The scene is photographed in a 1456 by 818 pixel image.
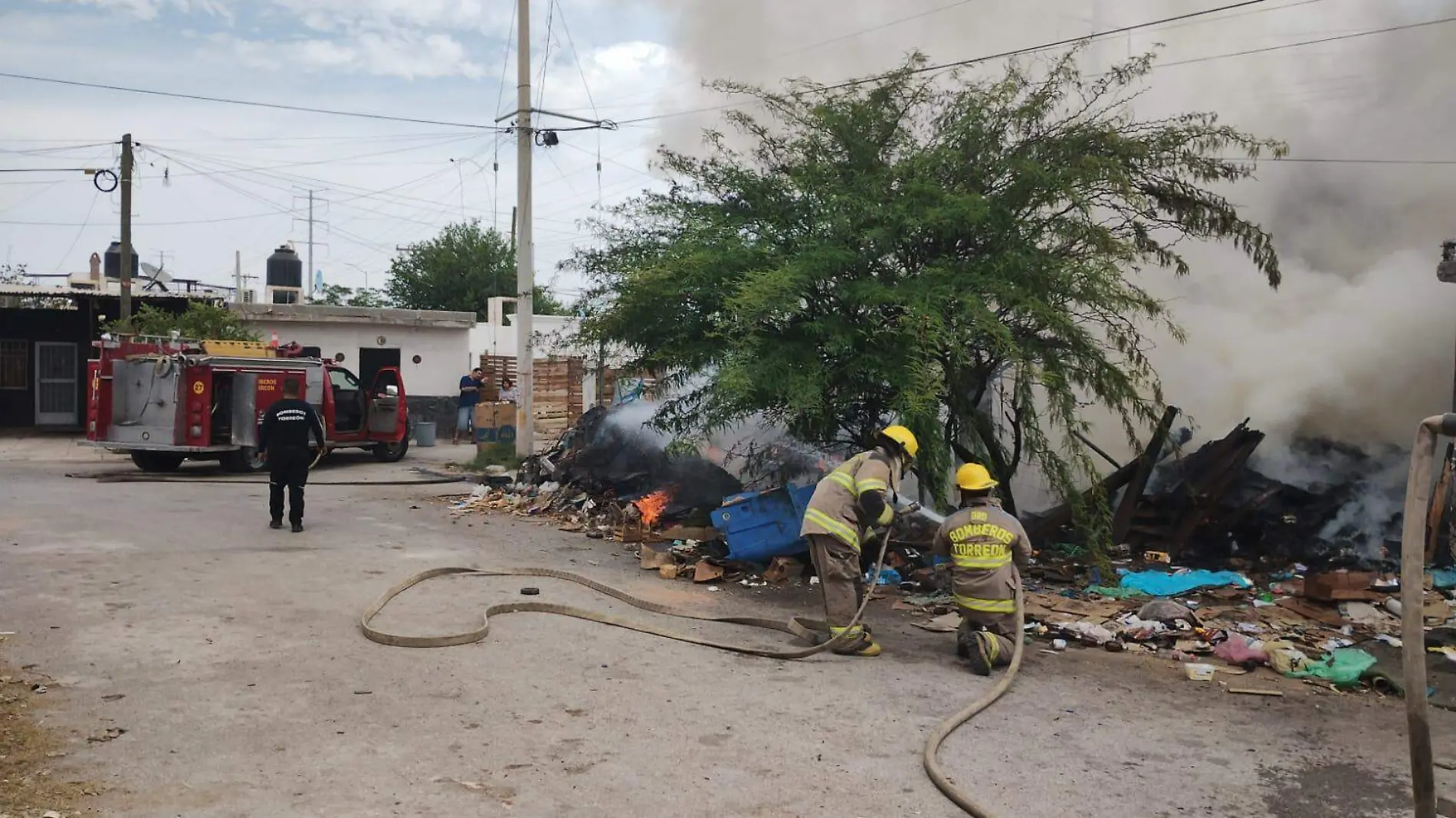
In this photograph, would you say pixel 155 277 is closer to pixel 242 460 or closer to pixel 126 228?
pixel 126 228

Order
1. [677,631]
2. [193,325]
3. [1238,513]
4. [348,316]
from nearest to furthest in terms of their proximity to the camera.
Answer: [677,631] → [1238,513] → [193,325] → [348,316]

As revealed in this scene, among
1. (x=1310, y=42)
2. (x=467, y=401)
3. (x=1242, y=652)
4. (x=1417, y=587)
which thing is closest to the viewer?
(x=1417, y=587)

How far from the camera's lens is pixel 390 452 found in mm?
18250

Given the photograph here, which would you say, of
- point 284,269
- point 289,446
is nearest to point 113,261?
point 284,269

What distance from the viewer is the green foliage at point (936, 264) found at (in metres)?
7.88

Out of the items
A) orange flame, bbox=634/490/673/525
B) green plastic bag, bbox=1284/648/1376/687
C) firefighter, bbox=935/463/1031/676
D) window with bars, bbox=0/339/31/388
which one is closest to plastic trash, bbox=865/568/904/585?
firefighter, bbox=935/463/1031/676

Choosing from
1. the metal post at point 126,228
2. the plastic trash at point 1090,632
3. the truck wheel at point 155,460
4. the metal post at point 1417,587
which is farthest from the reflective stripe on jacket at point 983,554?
the metal post at point 126,228

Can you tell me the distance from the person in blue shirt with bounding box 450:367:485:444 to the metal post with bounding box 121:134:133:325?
628cm

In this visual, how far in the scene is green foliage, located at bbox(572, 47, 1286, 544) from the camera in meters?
7.88

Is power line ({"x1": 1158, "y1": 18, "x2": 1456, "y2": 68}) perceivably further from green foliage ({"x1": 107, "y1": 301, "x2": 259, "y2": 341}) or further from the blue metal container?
green foliage ({"x1": 107, "y1": 301, "x2": 259, "y2": 341})

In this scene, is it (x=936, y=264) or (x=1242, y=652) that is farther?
(x=936, y=264)

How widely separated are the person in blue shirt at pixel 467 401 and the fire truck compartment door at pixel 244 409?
728 centimetres

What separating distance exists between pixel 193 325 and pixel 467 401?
5.40 m

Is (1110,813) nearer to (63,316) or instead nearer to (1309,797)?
(1309,797)
